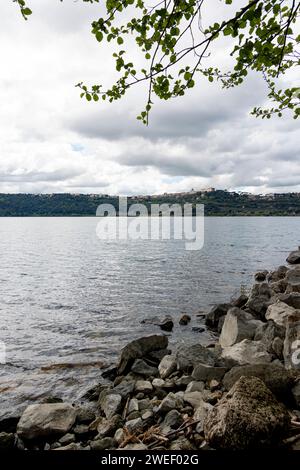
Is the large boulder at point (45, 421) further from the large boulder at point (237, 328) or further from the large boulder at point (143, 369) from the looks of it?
the large boulder at point (237, 328)

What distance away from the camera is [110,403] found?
32.0 ft

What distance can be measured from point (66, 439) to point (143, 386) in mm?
3053

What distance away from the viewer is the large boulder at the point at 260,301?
18781mm

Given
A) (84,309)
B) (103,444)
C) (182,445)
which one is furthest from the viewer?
(84,309)

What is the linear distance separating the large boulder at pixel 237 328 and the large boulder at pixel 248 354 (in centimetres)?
221

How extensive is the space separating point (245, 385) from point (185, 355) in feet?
17.6

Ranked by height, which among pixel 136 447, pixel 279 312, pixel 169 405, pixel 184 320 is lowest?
pixel 184 320

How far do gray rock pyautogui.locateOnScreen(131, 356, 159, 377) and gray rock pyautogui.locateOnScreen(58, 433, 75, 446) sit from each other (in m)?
4.14

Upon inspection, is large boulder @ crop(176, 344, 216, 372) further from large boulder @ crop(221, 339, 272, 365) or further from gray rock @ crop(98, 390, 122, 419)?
gray rock @ crop(98, 390, 122, 419)

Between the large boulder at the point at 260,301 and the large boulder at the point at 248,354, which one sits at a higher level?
the large boulder at the point at 248,354

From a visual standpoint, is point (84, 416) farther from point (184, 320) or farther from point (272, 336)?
point (184, 320)

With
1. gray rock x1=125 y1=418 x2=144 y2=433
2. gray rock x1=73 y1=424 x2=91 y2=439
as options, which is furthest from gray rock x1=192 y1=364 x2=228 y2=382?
gray rock x1=73 y1=424 x2=91 y2=439

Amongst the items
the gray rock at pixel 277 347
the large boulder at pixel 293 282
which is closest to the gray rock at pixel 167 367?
the gray rock at pixel 277 347

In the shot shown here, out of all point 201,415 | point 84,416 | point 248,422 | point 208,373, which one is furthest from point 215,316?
point 248,422
